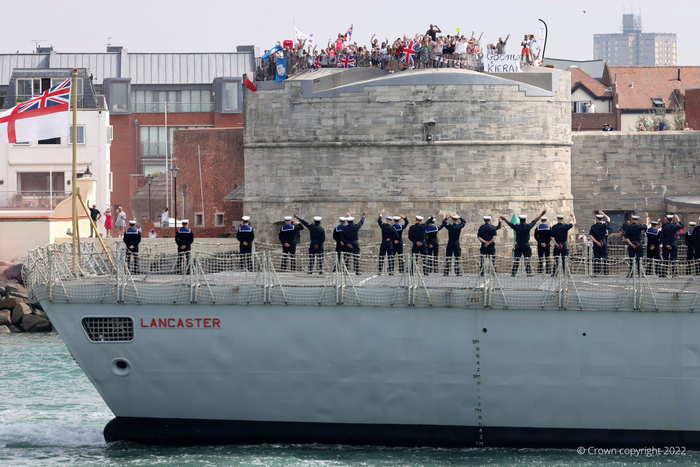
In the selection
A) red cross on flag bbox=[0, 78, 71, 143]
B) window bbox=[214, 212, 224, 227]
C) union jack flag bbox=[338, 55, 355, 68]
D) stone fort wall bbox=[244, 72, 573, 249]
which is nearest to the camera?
red cross on flag bbox=[0, 78, 71, 143]

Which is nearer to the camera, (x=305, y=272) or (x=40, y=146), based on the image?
(x=305, y=272)

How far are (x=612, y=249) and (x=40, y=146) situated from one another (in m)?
30.2

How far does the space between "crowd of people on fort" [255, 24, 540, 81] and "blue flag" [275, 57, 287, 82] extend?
15 cm

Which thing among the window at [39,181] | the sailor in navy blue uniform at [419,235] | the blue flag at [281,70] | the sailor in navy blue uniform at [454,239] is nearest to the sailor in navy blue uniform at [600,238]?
the sailor in navy blue uniform at [454,239]

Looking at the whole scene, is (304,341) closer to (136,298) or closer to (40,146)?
(136,298)

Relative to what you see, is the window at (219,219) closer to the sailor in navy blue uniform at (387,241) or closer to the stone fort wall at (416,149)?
the stone fort wall at (416,149)

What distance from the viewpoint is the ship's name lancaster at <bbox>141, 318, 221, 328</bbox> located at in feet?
61.4

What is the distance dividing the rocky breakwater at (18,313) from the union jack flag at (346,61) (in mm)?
12329

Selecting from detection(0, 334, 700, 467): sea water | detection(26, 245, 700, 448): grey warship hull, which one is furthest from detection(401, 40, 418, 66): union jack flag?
detection(0, 334, 700, 467): sea water

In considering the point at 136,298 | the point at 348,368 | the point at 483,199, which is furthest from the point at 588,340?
the point at 483,199

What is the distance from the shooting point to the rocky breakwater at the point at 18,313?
33344 millimetres

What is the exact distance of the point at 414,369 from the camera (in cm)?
1855

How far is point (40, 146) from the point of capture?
157ft

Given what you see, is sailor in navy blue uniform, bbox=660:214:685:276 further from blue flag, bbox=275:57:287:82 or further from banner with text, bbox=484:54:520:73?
blue flag, bbox=275:57:287:82
